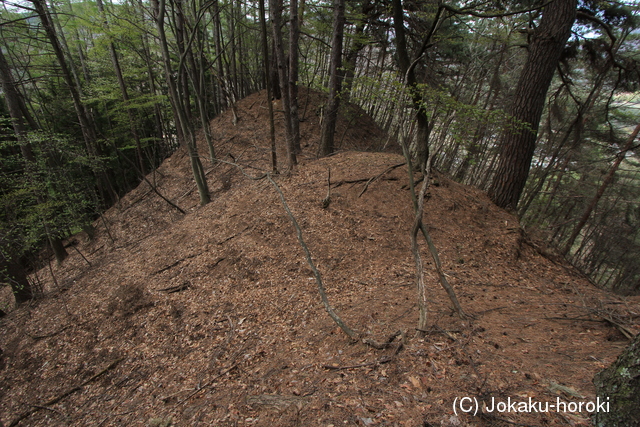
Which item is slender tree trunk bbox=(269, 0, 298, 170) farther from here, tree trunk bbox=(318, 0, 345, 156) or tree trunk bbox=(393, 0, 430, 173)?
tree trunk bbox=(393, 0, 430, 173)

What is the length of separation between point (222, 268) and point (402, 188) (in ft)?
15.9

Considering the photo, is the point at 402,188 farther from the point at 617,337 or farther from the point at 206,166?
the point at 206,166

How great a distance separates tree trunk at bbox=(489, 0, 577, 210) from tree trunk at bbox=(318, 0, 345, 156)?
425cm

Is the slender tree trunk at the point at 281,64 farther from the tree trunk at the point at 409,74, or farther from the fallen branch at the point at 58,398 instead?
the fallen branch at the point at 58,398

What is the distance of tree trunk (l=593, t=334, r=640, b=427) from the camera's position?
1.42 m

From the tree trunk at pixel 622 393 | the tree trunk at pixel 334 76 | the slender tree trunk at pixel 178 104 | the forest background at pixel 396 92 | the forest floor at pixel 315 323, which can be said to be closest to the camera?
the tree trunk at pixel 622 393

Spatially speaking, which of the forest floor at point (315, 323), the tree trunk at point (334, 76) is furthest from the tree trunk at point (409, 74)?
the tree trunk at point (334, 76)

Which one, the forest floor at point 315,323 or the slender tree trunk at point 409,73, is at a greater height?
the slender tree trunk at point 409,73

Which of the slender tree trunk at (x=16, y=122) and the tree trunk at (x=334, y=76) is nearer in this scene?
the slender tree trunk at (x=16, y=122)
